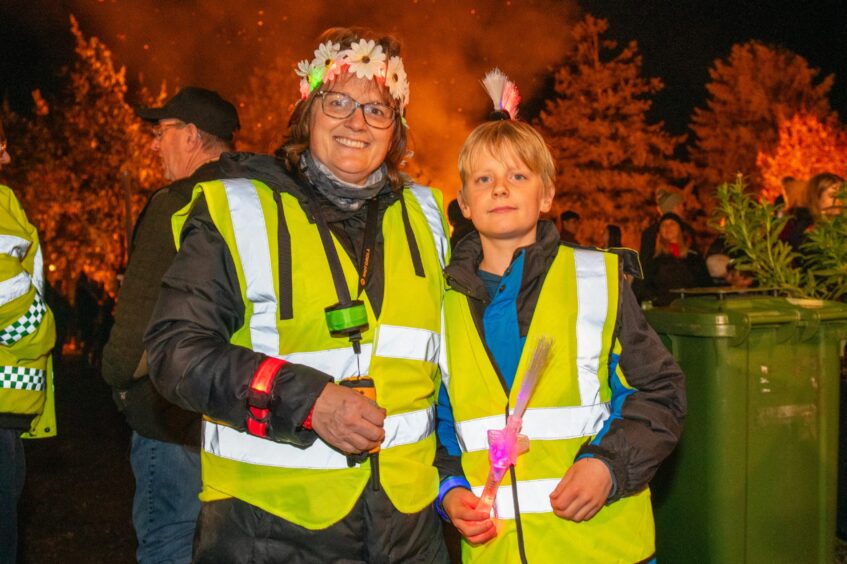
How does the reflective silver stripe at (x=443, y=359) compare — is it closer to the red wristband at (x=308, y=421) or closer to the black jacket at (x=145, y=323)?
the red wristband at (x=308, y=421)

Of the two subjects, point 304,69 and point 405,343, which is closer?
point 405,343

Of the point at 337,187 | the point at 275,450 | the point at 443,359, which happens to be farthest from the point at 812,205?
the point at 275,450

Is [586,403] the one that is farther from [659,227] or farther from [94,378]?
[94,378]

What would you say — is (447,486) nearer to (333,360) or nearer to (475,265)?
(333,360)

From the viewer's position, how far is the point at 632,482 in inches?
102

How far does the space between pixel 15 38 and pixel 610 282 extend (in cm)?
2687

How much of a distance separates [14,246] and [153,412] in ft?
3.03

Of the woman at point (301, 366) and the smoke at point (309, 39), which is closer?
the woman at point (301, 366)

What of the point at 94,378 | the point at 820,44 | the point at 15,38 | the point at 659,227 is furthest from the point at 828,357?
the point at 820,44

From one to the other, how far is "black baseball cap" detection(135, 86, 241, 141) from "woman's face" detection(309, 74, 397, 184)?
169 cm

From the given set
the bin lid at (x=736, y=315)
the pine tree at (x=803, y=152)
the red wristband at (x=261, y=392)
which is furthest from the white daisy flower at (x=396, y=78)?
the pine tree at (x=803, y=152)

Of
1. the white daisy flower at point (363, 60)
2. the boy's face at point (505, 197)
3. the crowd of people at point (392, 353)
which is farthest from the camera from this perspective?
the boy's face at point (505, 197)

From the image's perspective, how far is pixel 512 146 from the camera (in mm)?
2852

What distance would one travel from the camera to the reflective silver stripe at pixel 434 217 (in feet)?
9.09
